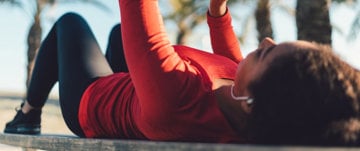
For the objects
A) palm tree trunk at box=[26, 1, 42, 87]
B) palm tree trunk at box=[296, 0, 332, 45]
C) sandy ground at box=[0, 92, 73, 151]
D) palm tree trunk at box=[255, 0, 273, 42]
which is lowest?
sandy ground at box=[0, 92, 73, 151]

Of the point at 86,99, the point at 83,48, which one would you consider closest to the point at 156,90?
the point at 86,99

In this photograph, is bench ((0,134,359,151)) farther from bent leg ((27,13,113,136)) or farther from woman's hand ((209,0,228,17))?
woman's hand ((209,0,228,17))

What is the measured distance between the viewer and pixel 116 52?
3559 millimetres

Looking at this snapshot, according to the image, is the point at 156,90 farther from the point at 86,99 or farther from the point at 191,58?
the point at 86,99

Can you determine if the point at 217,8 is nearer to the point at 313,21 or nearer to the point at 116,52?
the point at 116,52

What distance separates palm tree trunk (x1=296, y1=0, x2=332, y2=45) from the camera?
28.4ft

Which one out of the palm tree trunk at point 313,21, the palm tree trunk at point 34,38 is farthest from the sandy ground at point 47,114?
the palm tree trunk at point 313,21

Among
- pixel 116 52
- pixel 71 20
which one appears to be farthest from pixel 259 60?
pixel 116 52

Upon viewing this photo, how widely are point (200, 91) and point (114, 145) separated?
396mm

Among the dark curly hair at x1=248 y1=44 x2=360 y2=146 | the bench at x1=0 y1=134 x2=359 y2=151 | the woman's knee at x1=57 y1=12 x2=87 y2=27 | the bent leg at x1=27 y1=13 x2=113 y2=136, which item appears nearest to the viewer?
the bench at x1=0 y1=134 x2=359 y2=151

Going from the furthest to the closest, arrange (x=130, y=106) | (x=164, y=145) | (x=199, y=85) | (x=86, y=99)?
(x=86, y=99)
(x=130, y=106)
(x=199, y=85)
(x=164, y=145)

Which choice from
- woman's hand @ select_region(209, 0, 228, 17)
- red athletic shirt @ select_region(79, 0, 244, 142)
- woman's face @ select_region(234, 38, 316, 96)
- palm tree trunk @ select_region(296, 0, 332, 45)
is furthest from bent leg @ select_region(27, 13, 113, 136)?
palm tree trunk @ select_region(296, 0, 332, 45)

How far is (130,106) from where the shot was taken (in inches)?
100.0

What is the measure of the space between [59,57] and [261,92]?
5.27 ft
